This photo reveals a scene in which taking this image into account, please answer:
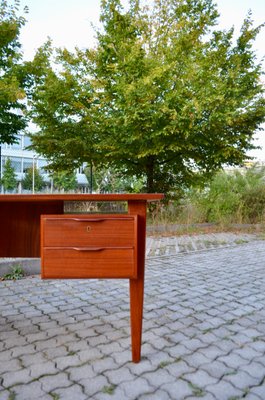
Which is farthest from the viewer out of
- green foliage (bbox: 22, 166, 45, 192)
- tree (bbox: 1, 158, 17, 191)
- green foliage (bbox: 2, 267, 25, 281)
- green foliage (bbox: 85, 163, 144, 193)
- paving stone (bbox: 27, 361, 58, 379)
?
green foliage (bbox: 22, 166, 45, 192)

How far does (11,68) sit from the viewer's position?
9.79m

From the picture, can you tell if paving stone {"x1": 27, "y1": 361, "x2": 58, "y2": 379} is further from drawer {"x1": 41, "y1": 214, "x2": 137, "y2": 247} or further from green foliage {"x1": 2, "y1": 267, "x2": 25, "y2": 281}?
green foliage {"x1": 2, "y1": 267, "x2": 25, "y2": 281}

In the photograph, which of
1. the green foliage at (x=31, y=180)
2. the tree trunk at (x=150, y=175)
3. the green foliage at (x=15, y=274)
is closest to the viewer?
the green foliage at (x=15, y=274)

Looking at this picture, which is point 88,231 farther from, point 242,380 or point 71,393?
point 242,380

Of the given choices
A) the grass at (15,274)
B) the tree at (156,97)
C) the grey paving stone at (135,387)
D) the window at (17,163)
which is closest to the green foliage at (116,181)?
the tree at (156,97)

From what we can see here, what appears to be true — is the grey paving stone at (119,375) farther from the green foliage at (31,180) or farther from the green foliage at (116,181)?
the green foliage at (31,180)

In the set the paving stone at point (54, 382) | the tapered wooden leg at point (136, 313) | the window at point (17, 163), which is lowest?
the paving stone at point (54, 382)

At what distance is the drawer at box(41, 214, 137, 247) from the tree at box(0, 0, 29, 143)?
27.0 ft

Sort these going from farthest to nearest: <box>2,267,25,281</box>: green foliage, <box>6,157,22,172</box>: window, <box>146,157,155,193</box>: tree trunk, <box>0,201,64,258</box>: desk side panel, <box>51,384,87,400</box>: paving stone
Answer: <box>6,157,22,172</box>: window → <box>146,157,155,193</box>: tree trunk → <box>2,267,25,281</box>: green foliage → <box>0,201,64,258</box>: desk side panel → <box>51,384,87,400</box>: paving stone

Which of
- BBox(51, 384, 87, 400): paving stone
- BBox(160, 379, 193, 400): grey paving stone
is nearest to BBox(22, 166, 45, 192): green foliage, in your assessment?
BBox(51, 384, 87, 400): paving stone

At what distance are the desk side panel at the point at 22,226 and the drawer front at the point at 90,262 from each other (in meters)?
0.66

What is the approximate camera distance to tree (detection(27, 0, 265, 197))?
9.45 meters

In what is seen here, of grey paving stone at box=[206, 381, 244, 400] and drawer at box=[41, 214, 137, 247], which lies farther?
drawer at box=[41, 214, 137, 247]

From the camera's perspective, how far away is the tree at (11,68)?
9711mm
